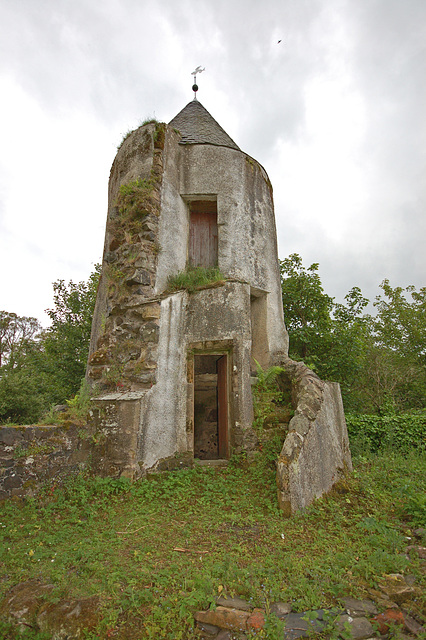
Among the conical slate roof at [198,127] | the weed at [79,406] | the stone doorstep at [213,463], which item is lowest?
the stone doorstep at [213,463]

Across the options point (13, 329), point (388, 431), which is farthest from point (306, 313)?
point (13, 329)

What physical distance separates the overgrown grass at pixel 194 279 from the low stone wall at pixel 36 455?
330 cm

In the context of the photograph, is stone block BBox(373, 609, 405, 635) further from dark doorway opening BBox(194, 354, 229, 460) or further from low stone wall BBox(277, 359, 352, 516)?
dark doorway opening BBox(194, 354, 229, 460)

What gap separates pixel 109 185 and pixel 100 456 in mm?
6759

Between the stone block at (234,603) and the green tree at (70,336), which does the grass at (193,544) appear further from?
the green tree at (70,336)

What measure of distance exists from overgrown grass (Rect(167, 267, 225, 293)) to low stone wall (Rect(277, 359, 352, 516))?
7.66 feet

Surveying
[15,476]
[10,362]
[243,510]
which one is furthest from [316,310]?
[10,362]

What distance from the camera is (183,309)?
739 centimetres

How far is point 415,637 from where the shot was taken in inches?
104

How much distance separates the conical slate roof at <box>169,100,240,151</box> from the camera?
359 inches

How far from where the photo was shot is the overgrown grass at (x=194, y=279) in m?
7.50

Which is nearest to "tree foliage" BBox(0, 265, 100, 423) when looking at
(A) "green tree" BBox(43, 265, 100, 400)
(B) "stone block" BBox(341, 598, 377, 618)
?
(A) "green tree" BBox(43, 265, 100, 400)

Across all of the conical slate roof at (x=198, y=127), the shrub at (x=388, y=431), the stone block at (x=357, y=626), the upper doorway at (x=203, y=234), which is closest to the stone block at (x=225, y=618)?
the stone block at (x=357, y=626)

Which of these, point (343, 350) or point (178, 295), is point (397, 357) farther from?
point (178, 295)
